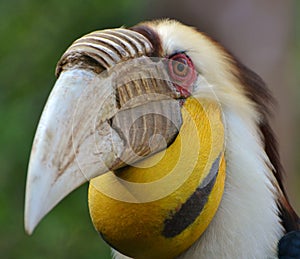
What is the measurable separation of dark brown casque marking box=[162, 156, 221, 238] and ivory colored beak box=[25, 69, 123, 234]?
27 cm

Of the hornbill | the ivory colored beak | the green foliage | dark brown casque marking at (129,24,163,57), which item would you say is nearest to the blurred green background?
the green foliage

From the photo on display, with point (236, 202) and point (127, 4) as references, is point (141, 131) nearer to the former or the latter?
point (236, 202)

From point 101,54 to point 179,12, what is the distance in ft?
9.79

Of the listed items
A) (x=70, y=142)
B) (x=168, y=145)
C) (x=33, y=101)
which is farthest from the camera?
(x=33, y=101)

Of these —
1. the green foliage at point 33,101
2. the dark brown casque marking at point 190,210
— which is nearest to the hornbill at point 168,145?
the dark brown casque marking at point 190,210

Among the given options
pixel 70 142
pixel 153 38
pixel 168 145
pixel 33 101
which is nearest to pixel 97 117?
pixel 70 142

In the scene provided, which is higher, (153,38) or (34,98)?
(153,38)

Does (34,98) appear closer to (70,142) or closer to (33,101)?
(33,101)

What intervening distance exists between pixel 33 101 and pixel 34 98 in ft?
0.09

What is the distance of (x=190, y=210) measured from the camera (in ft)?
7.99

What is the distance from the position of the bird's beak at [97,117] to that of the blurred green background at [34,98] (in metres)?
2.59

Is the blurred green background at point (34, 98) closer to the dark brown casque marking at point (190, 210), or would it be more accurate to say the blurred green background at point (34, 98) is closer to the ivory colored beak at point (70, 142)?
the dark brown casque marking at point (190, 210)

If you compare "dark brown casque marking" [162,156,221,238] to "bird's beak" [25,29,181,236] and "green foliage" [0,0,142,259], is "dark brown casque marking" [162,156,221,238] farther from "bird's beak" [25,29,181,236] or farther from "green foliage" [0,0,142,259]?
"green foliage" [0,0,142,259]

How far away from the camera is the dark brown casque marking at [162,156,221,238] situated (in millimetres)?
2416
